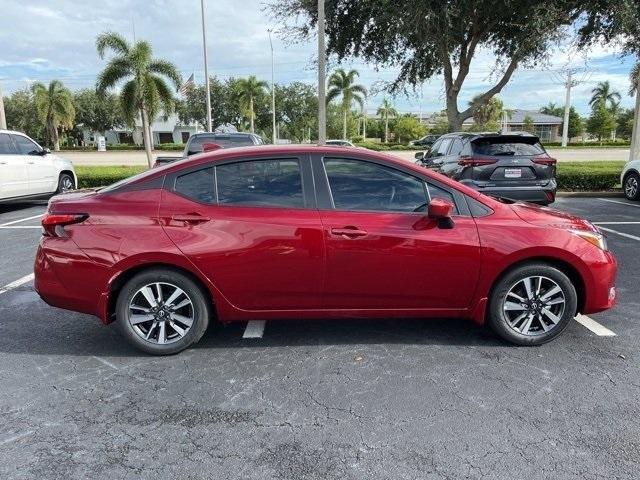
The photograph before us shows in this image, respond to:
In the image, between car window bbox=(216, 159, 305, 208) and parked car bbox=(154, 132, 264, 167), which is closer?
car window bbox=(216, 159, 305, 208)

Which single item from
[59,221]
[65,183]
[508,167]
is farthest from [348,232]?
[65,183]

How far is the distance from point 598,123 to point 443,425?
78.1 meters

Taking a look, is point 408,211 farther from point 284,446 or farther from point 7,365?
point 7,365

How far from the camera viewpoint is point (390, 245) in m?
3.76

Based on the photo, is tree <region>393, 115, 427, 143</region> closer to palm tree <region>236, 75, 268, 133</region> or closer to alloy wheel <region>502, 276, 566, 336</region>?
palm tree <region>236, 75, 268, 133</region>

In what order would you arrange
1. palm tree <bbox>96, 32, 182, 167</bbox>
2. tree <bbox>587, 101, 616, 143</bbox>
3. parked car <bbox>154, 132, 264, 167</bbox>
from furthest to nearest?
1. tree <bbox>587, 101, 616, 143</bbox>
2. palm tree <bbox>96, 32, 182, 167</bbox>
3. parked car <bbox>154, 132, 264, 167</bbox>

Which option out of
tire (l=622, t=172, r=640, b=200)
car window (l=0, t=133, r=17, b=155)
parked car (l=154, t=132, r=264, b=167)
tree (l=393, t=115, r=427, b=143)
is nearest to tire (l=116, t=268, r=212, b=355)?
parked car (l=154, t=132, r=264, b=167)

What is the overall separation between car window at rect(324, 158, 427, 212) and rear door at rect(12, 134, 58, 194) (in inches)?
389

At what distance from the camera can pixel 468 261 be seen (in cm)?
382

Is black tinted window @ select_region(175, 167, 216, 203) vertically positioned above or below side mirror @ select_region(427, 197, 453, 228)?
above

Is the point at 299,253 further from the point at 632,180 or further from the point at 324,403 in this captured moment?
the point at 632,180

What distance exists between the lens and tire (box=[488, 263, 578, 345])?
12.8 feet

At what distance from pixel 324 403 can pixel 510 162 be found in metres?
6.60

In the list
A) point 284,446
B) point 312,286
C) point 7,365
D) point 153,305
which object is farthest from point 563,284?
point 7,365
